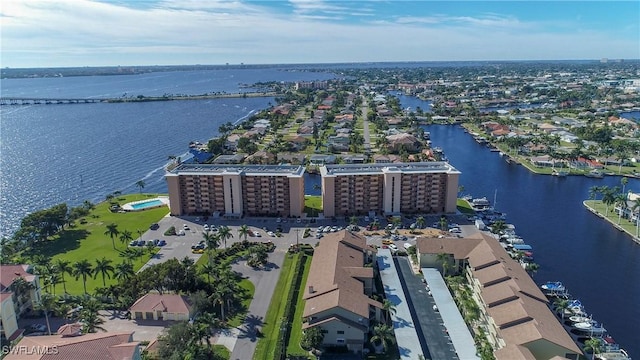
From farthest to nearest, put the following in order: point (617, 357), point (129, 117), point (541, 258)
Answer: point (129, 117) → point (541, 258) → point (617, 357)

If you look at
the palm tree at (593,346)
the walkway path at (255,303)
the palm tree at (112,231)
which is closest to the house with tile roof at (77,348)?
the walkway path at (255,303)

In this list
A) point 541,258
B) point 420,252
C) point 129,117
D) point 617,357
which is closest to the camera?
point 617,357

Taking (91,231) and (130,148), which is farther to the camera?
(130,148)

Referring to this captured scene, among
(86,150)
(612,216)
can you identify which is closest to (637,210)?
(612,216)

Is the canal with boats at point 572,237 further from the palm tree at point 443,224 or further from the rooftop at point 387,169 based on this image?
the rooftop at point 387,169

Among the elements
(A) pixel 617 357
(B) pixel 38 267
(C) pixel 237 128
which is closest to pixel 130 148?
(C) pixel 237 128

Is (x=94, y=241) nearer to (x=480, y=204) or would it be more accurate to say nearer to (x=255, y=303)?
(x=255, y=303)

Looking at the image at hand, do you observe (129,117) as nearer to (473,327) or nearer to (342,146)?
(342,146)
